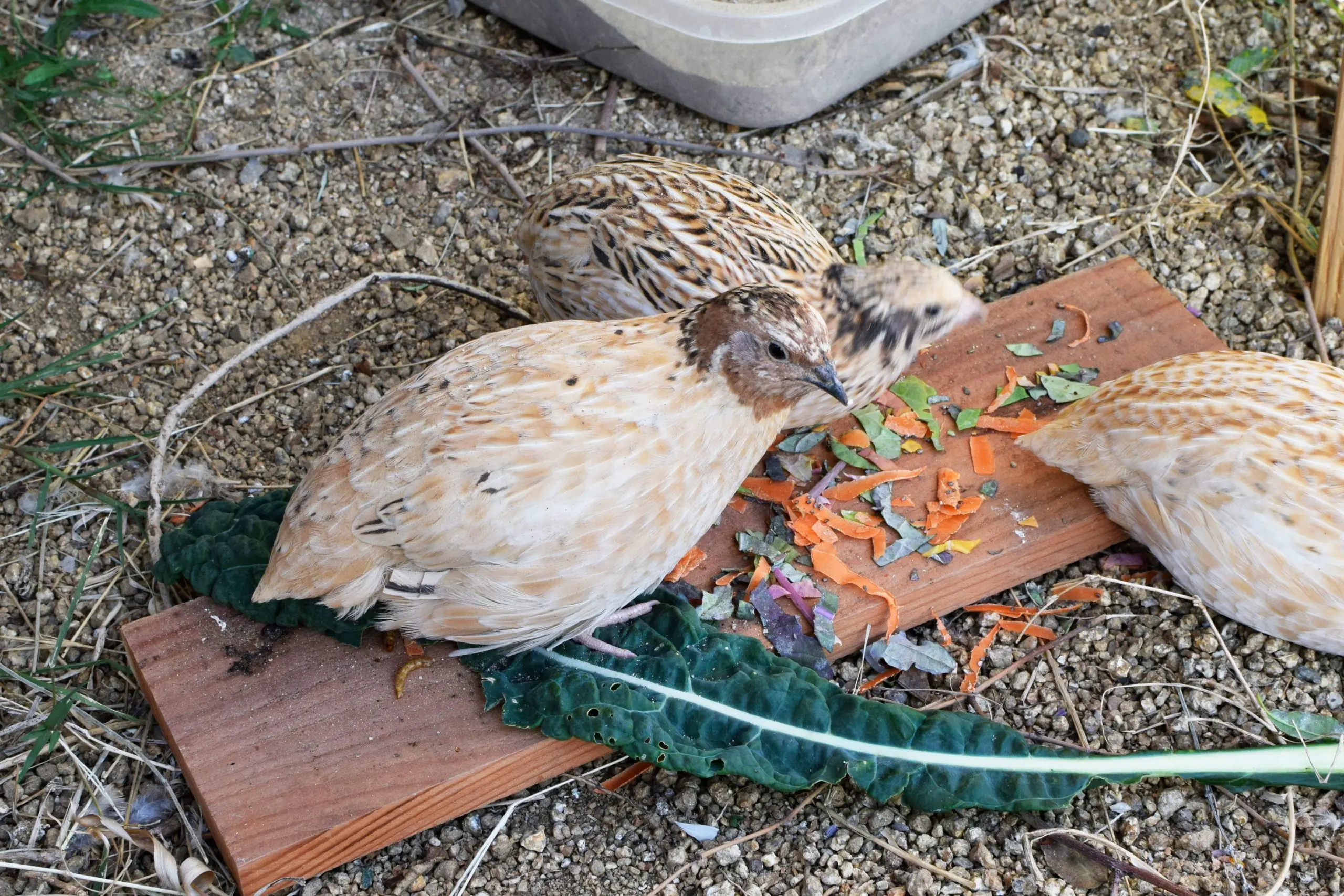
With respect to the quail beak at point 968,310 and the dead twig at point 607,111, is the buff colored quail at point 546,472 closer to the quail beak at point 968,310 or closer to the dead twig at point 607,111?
the quail beak at point 968,310

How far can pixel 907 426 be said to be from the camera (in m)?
3.95

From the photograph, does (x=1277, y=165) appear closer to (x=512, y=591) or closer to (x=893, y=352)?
(x=893, y=352)

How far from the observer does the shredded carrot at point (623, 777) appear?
3.36 meters

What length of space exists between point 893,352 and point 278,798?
82.7 inches

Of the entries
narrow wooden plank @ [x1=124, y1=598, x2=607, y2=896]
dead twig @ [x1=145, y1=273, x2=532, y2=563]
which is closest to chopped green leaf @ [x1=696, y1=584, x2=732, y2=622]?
narrow wooden plank @ [x1=124, y1=598, x2=607, y2=896]

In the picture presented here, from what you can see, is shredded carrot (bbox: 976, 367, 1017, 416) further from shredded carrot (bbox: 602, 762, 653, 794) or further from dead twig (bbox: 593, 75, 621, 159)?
dead twig (bbox: 593, 75, 621, 159)

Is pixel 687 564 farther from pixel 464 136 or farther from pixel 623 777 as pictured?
pixel 464 136

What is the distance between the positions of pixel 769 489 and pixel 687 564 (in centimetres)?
38

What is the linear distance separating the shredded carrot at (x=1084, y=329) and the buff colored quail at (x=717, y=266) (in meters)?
0.54

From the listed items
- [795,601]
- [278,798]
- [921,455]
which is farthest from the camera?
[921,455]

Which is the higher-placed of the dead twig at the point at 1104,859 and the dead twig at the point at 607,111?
the dead twig at the point at 607,111

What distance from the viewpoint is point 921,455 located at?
12.8ft

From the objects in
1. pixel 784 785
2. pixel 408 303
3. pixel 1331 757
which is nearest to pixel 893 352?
pixel 784 785

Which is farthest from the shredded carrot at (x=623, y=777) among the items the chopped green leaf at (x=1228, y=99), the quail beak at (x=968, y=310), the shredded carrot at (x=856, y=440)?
the chopped green leaf at (x=1228, y=99)
